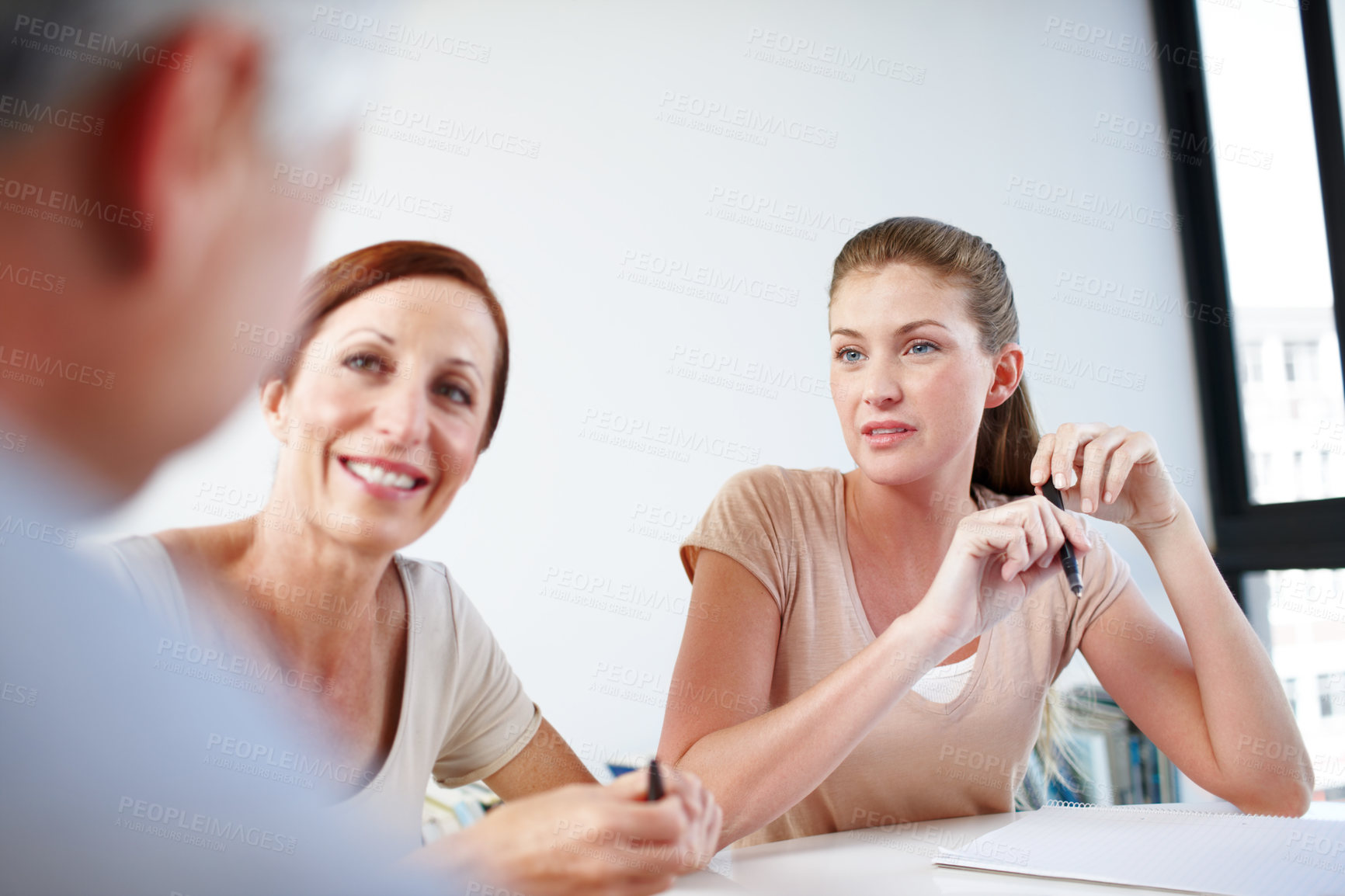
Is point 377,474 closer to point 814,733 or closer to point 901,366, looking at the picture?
point 814,733

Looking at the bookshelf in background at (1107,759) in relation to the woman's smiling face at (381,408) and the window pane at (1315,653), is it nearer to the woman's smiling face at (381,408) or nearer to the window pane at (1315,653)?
the window pane at (1315,653)

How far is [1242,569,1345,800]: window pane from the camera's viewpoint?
4.96 ft

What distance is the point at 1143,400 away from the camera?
1688 mm

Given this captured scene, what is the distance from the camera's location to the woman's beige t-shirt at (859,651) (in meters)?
0.91

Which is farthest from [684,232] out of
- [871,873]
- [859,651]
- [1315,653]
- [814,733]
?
[1315,653]

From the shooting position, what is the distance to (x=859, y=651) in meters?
0.91

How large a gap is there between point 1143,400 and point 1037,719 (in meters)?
0.93

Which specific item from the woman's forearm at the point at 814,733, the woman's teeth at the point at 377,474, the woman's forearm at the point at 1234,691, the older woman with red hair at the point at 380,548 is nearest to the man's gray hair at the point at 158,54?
the older woman with red hair at the point at 380,548

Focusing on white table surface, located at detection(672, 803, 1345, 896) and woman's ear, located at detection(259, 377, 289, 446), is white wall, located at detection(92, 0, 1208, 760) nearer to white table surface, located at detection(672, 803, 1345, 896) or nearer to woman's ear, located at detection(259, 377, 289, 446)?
woman's ear, located at detection(259, 377, 289, 446)

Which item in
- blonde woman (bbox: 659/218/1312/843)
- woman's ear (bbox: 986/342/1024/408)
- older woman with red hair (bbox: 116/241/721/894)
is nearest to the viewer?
older woman with red hair (bbox: 116/241/721/894)

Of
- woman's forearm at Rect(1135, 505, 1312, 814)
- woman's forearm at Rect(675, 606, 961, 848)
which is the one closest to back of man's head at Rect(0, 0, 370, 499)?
woman's forearm at Rect(675, 606, 961, 848)

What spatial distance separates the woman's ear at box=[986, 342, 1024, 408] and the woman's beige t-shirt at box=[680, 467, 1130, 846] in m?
0.18

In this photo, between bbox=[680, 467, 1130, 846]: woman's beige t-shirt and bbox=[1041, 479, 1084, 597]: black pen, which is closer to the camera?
bbox=[1041, 479, 1084, 597]: black pen

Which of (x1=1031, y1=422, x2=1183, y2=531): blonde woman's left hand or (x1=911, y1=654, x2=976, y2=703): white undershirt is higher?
(x1=1031, y1=422, x2=1183, y2=531): blonde woman's left hand
